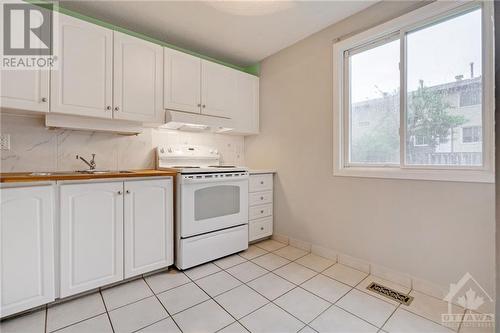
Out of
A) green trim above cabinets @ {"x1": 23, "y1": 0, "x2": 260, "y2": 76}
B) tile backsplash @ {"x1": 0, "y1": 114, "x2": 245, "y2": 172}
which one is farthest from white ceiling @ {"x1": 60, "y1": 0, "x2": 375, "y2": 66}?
tile backsplash @ {"x1": 0, "y1": 114, "x2": 245, "y2": 172}

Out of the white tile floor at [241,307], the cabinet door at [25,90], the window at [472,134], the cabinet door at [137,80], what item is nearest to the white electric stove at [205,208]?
the white tile floor at [241,307]

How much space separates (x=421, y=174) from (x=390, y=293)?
0.95 m

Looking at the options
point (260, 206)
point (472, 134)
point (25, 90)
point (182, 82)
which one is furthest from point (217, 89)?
point (472, 134)

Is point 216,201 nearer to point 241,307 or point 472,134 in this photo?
point 241,307

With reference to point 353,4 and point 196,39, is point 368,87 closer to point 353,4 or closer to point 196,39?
point 353,4

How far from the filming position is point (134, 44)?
2088mm

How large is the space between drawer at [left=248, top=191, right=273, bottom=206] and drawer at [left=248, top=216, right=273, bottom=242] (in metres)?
0.22

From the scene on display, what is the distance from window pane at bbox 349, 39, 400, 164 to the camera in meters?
1.99

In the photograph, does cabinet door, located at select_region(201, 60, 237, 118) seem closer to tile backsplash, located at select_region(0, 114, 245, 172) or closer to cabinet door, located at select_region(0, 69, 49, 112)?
tile backsplash, located at select_region(0, 114, 245, 172)

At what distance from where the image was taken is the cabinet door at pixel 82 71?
1756 millimetres

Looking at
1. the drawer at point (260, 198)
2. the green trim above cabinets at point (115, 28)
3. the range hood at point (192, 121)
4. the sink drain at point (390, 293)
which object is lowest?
the sink drain at point (390, 293)

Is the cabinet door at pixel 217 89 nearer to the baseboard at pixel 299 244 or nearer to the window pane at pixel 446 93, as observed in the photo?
the baseboard at pixel 299 244

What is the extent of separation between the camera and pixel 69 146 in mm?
2074

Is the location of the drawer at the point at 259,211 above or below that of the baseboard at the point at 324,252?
above
